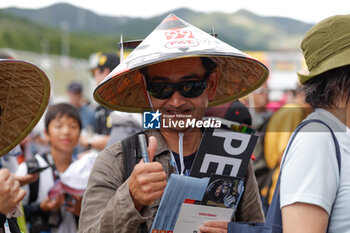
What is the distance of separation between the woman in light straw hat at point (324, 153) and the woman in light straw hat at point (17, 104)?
4.15 ft

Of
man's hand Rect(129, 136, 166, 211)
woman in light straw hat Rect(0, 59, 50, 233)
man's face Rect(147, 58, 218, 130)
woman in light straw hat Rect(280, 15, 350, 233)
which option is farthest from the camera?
woman in light straw hat Rect(0, 59, 50, 233)

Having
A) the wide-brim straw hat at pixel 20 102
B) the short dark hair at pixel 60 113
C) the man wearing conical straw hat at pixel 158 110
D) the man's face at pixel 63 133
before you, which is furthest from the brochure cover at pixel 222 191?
the short dark hair at pixel 60 113

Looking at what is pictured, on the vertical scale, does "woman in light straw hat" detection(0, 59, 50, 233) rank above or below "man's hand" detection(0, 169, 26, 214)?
above

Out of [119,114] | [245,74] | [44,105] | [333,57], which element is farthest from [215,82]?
[119,114]

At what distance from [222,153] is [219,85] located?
753 millimetres

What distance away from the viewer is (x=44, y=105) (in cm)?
238

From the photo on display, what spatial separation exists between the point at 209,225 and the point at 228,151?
31 centimetres

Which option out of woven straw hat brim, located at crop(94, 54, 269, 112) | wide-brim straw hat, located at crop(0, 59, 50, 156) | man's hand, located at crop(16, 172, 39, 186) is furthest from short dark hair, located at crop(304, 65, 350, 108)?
man's hand, located at crop(16, 172, 39, 186)

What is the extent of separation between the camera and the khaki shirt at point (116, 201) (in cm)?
173

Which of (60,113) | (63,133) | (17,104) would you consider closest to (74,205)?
(63,133)

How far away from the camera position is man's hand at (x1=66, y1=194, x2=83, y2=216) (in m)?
3.64

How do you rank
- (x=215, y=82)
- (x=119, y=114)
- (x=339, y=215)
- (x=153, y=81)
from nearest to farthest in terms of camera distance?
(x=339, y=215)
(x=153, y=81)
(x=215, y=82)
(x=119, y=114)

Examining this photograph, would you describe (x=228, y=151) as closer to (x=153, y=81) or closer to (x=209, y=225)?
(x=209, y=225)

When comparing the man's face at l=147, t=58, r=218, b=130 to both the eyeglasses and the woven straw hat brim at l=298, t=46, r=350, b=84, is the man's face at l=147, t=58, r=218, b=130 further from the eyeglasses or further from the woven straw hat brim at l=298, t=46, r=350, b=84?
the woven straw hat brim at l=298, t=46, r=350, b=84
